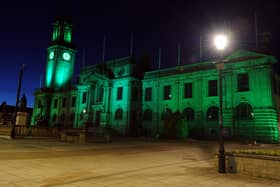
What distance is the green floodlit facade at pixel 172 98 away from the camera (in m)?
34.0

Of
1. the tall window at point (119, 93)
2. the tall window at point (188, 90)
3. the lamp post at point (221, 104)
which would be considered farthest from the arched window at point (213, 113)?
the lamp post at point (221, 104)

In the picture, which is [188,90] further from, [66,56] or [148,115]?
[66,56]

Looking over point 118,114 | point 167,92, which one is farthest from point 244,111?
point 118,114

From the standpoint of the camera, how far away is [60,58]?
242ft

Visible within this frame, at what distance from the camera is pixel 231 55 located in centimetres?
3775

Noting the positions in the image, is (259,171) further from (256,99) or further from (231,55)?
(231,55)

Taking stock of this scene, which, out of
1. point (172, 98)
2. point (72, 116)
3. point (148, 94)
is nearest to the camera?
point (172, 98)

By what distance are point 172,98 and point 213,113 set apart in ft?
29.0

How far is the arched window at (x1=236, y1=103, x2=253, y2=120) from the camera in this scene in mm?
34625

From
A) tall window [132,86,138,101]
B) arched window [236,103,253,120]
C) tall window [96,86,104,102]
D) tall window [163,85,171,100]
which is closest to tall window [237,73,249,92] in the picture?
arched window [236,103,253,120]

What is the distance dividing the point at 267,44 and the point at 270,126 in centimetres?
1352

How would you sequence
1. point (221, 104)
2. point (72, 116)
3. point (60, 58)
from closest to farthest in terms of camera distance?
point (221, 104) < point (72, 116) < point (60, 58)

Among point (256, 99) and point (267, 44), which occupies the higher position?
point (267, 44)

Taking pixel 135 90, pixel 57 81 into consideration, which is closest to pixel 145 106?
pixel 135 90
